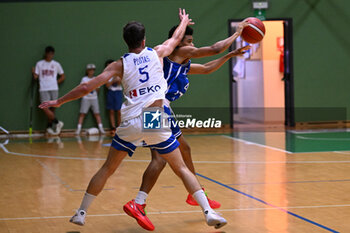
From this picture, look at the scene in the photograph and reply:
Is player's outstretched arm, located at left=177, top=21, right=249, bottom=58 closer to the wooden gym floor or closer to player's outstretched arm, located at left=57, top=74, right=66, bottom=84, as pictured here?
the wooden gym floor

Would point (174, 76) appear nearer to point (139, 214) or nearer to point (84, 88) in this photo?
point (84, 88)

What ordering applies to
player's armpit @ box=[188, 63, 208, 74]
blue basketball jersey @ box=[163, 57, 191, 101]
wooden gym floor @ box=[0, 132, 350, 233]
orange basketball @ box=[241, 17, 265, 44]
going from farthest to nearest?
orange basketball @ box=[241, 17, 265, 44] < player's armpit @ box=[188, 63, 208, 74] < blue basketball jersey @ box=[163, 57, 191, 101] < wooden gym floor @ box=[0, 132, 350, 233]

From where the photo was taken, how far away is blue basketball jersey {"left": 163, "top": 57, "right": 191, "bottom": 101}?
16.4 ft

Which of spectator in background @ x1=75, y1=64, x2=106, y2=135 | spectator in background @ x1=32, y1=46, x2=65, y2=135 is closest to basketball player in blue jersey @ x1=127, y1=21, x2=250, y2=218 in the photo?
spectator in background @ x1=75, y1=64, x2=106, y2=135

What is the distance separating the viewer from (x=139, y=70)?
13.9ft

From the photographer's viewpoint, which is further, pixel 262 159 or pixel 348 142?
pixel 348 142

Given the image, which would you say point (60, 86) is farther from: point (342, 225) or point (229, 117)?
point (342, 225)

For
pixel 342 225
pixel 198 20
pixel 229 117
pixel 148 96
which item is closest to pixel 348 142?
pixel 229 117

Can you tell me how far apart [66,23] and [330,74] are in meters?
7.18

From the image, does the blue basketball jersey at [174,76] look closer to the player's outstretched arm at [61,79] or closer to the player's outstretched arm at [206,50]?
the player's outstretched arm at [206,50]

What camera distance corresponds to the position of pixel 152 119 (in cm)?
420

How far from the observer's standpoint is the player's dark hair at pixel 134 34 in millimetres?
4211

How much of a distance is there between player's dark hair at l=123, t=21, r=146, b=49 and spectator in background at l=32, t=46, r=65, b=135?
950 centimetres

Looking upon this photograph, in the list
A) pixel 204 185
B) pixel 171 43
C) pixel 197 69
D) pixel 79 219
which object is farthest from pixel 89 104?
pixel 79 219
